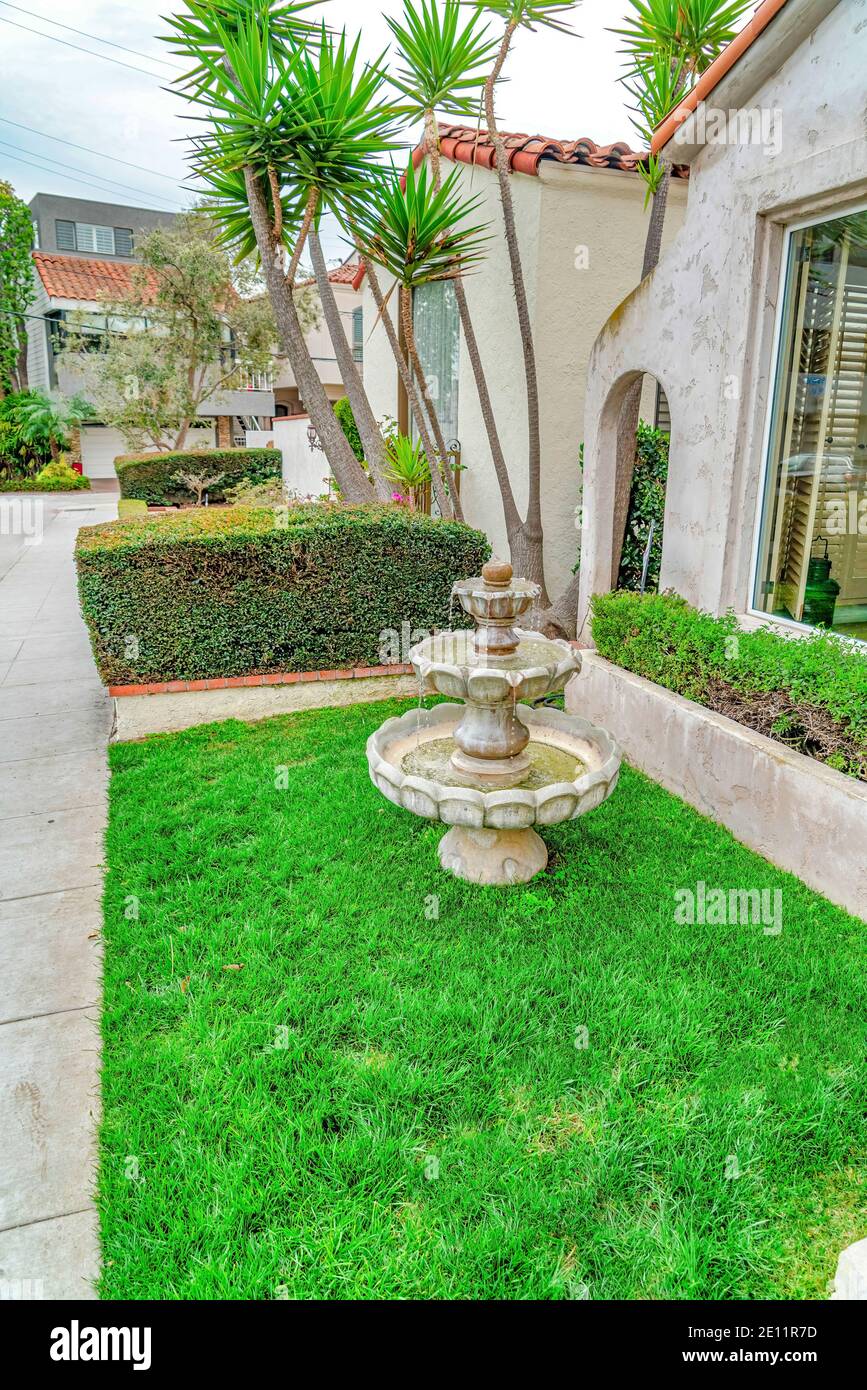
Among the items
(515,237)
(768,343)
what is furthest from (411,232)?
(768,343)

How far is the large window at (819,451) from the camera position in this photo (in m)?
5.09

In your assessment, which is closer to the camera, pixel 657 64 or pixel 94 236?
pixel 657 64

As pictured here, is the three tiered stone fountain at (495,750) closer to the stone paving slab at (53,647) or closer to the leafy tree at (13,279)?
the stone paving slab at (53,647)

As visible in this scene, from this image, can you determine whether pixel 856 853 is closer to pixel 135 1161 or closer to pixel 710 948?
pixel 710 948

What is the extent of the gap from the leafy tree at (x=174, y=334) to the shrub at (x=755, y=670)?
16761 millimetres

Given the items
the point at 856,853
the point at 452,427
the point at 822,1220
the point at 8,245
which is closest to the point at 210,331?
the point at 452,427

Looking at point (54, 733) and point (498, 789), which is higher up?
point (498, 789)

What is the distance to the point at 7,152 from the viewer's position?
30125 millimetres

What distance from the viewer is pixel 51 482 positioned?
28.2 m

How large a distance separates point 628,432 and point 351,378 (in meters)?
3.38

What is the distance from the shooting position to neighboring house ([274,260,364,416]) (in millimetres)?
23000

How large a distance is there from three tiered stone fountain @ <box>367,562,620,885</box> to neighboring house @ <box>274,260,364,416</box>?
16.6m

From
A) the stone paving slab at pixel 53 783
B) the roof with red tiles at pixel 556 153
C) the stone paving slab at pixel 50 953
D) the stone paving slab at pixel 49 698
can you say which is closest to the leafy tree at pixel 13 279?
the roof with red tiles at pixel 556 153

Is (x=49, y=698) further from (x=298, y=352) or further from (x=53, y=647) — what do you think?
(x=298, y=352)
